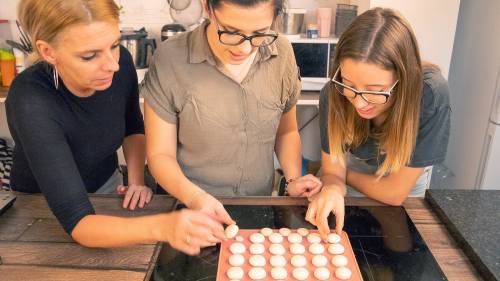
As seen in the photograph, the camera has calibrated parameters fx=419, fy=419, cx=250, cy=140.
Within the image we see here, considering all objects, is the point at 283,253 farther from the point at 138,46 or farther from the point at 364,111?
the point at 138,46

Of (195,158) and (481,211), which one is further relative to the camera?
(195,158)

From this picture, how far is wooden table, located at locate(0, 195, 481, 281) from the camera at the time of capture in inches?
38.2

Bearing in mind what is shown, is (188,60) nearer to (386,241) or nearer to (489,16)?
(386,241)

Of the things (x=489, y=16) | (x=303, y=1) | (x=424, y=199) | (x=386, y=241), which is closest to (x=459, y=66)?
(x=489, y=16)

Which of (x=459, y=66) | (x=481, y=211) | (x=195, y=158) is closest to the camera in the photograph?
(x=481, y=211)

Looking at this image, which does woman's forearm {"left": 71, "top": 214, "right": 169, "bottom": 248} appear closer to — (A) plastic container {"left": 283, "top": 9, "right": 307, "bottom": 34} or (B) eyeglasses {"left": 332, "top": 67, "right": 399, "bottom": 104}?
(B) eyeglasses {"left": 332, "top": 67, "right": 399, "bottom": 104}

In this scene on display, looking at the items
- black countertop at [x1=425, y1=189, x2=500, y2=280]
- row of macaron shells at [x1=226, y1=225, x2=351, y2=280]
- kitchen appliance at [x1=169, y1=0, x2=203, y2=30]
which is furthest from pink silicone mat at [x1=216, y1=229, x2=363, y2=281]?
kitchen appliance at [x1=169, y1=0, x2=203, y2=30]

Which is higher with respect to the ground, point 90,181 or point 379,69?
point 379,69

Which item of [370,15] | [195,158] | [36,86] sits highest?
[370,15]

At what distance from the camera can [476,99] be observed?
2.47m

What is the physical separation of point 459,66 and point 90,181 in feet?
7.65

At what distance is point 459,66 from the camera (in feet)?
8.79

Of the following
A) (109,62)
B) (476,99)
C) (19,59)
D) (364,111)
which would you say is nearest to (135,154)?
(109,62)

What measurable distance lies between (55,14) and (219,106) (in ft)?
1.71
